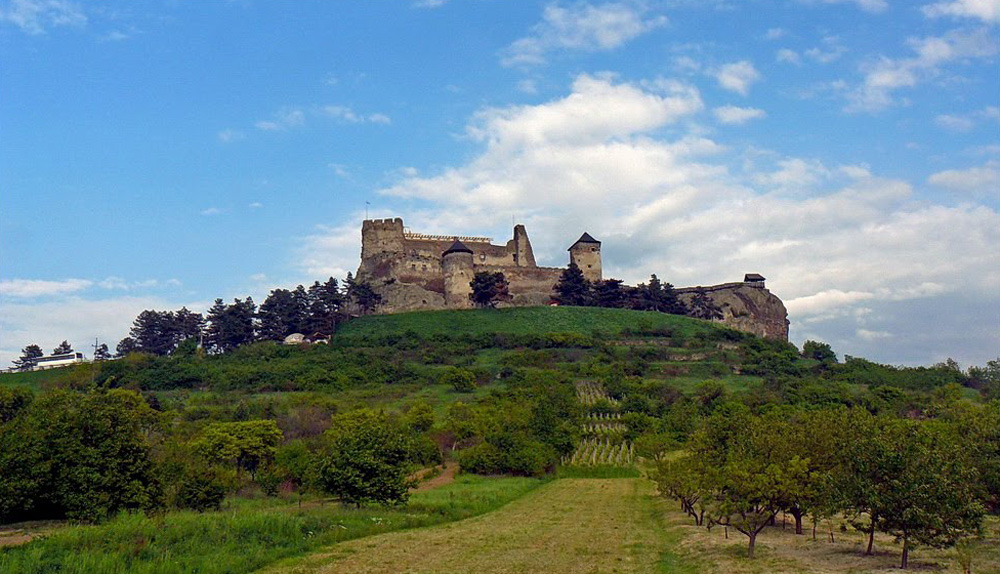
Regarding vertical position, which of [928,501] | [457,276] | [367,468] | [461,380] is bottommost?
[367,468]

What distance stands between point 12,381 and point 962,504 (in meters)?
88.8

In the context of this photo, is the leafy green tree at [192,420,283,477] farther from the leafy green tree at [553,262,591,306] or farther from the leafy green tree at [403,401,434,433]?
the leafy green tree at [553,262,591,306]

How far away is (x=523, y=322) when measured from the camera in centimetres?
9812

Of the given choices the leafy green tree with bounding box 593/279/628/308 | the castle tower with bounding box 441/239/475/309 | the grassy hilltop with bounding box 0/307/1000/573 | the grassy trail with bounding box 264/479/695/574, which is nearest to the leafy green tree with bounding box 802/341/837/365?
the grassy hilltop with bounding box 0/307/1000/573

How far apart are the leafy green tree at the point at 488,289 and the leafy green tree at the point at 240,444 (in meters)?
56.6

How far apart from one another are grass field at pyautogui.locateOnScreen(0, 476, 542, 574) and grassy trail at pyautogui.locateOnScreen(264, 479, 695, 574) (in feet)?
3.16

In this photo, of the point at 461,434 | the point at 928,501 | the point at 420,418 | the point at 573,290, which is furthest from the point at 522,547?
the point at 573,290

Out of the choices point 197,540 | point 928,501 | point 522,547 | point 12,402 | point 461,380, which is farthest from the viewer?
point 461,380

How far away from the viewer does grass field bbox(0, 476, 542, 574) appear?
18172 mm

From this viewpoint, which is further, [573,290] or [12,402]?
[573,290]

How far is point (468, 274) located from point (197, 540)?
85.0 m

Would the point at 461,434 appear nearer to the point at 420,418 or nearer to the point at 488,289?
the point at 420,418

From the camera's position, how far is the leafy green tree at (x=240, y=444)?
41250mm

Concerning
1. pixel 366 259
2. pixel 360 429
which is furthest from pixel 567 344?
pixel 360 429
